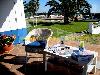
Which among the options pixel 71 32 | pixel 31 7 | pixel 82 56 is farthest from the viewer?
pixel 31 7

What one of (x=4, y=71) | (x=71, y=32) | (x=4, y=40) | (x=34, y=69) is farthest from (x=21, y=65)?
(x=71, y=32)

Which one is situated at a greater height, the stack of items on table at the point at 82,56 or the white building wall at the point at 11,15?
the white building wall at the point at 11,15

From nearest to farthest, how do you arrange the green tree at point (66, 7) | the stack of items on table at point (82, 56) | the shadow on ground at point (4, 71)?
the stack of items on table at point (82, 56), the shadow on ground at point (4, 71), the green tree at point (66, 7)

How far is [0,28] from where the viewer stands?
10297 millimetres

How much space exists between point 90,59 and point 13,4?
6.04 m

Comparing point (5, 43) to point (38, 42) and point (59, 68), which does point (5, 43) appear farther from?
point (59, 68)

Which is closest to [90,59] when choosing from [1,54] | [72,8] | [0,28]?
[1,54]

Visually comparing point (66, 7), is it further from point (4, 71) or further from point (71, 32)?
point (4, 71)

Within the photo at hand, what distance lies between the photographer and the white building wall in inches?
407

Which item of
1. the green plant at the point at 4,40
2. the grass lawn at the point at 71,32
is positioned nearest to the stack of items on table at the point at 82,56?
the green plant at the point at 4,40

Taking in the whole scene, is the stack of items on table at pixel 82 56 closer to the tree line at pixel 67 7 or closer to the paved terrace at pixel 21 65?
the paved terrace at pixel 21 65

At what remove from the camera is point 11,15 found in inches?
425

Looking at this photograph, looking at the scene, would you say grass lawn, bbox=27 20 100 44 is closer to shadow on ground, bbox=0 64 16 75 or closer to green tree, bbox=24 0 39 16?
shadow on ground, bbox=0 64 16 75

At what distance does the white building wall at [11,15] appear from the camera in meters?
10.3
